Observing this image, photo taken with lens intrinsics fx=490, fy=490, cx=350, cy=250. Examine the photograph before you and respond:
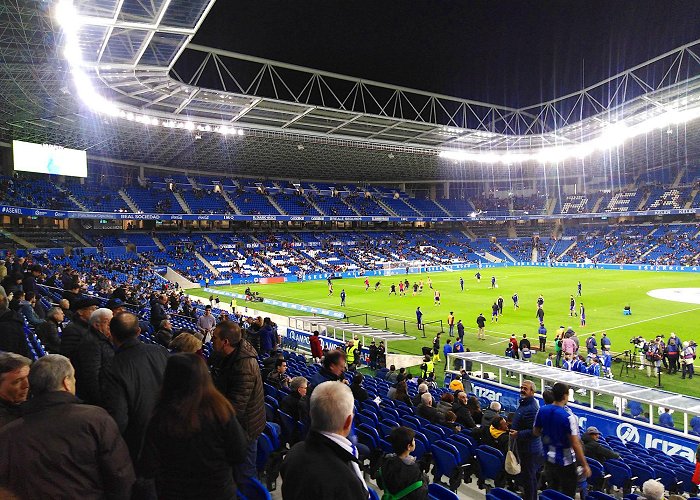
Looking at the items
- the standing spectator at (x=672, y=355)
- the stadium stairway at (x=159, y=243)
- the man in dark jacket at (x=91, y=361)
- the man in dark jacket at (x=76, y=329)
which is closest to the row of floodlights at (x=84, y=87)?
the man in dark jacket at (x=76, y=329)

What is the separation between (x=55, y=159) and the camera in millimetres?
43938

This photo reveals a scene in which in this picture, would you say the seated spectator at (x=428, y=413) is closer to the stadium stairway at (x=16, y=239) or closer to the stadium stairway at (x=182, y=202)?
the stadium stairway at (x=16, y=239)

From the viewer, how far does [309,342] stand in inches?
853

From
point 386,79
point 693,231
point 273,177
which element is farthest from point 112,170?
point 693,231

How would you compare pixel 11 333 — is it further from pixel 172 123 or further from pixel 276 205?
pixel 276 205

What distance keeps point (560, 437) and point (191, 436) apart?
172 inches

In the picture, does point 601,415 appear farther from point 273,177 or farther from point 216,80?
point 273,177

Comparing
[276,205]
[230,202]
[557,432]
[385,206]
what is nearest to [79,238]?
[230,202]

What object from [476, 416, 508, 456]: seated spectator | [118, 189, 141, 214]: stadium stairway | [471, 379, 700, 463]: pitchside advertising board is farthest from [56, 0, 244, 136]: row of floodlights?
[471, 379, 700, 463]: pitchside advertising board

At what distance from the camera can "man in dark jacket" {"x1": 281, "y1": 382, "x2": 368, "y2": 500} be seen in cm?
249

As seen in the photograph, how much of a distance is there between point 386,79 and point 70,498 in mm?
47249

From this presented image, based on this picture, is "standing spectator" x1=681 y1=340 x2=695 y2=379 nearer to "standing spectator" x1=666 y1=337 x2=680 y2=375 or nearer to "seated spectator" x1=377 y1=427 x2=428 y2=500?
"standing spectator" x1=666 y1=337 x2=680 y2=375

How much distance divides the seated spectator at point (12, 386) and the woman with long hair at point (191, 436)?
113 cm

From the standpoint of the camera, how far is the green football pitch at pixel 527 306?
82.5 ft
